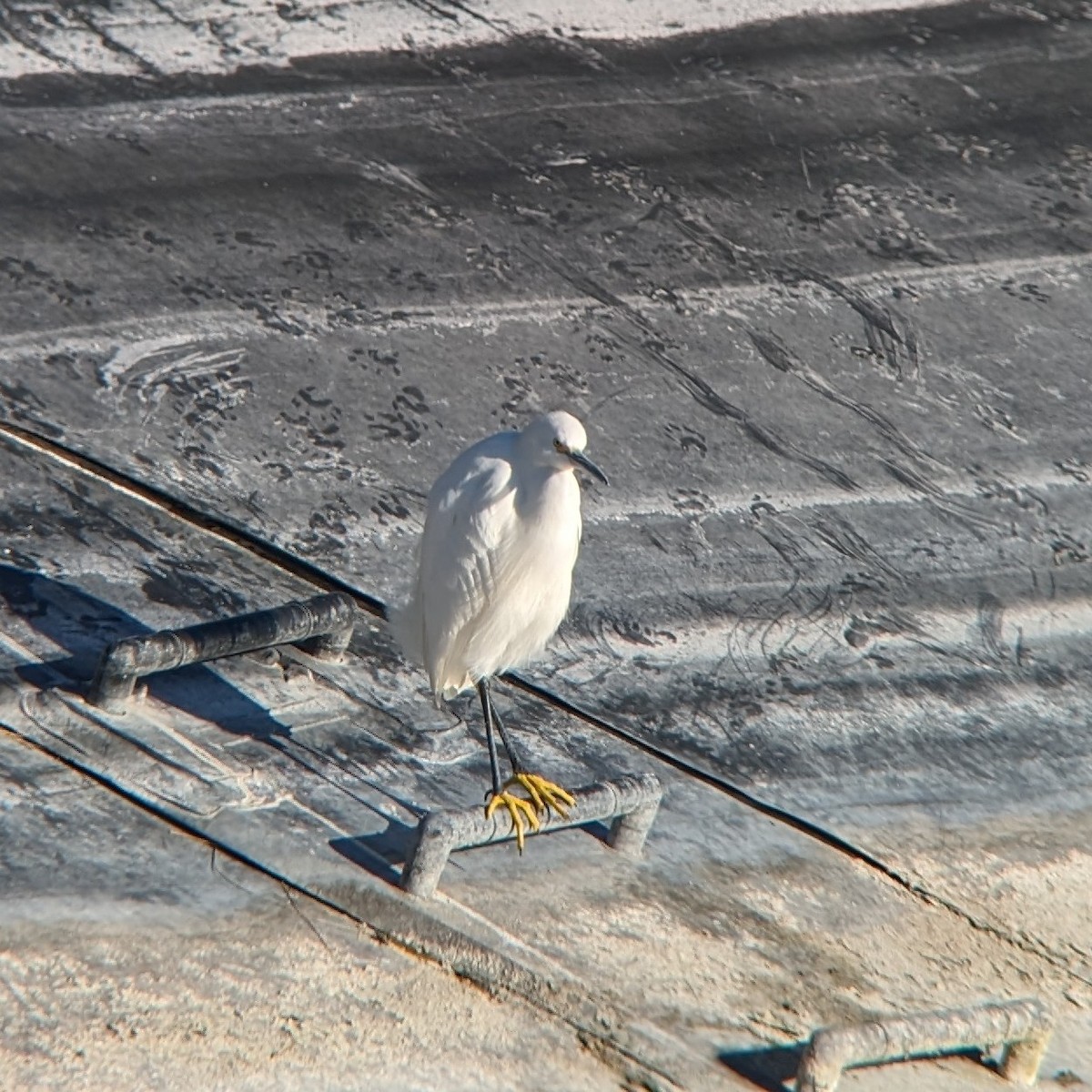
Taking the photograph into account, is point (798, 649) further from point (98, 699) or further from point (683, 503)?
point (98, 699)

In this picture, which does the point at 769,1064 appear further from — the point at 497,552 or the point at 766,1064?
the point at 497,552

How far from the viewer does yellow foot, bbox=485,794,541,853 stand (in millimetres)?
4305

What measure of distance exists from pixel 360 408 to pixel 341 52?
261 centimetres

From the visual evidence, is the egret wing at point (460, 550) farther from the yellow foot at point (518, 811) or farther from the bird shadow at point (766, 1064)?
the bird shadow at point (766, 1064)

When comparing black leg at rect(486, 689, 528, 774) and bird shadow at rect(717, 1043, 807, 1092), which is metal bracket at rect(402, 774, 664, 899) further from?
bird shadow at rect(717, 1043, 807, 1092)

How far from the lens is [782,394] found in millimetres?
6629

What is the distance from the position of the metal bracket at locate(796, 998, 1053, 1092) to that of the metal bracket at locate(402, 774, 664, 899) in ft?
2.76

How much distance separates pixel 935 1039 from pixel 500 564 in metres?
1.59

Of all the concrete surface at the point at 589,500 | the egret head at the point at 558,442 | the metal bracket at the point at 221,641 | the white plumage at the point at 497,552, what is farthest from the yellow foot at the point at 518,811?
the egret head at the point at 558,442

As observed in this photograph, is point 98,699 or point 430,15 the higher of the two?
point 430,15

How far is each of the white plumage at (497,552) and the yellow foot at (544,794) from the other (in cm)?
31

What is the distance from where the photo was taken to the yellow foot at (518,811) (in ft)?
14.1

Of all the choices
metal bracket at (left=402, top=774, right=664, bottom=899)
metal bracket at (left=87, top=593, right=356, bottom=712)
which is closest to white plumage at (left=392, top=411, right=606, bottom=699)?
metal bracket at (left=87, top=593, right=356, bottom=712)

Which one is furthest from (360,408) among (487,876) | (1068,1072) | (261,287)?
(1068,1072)
